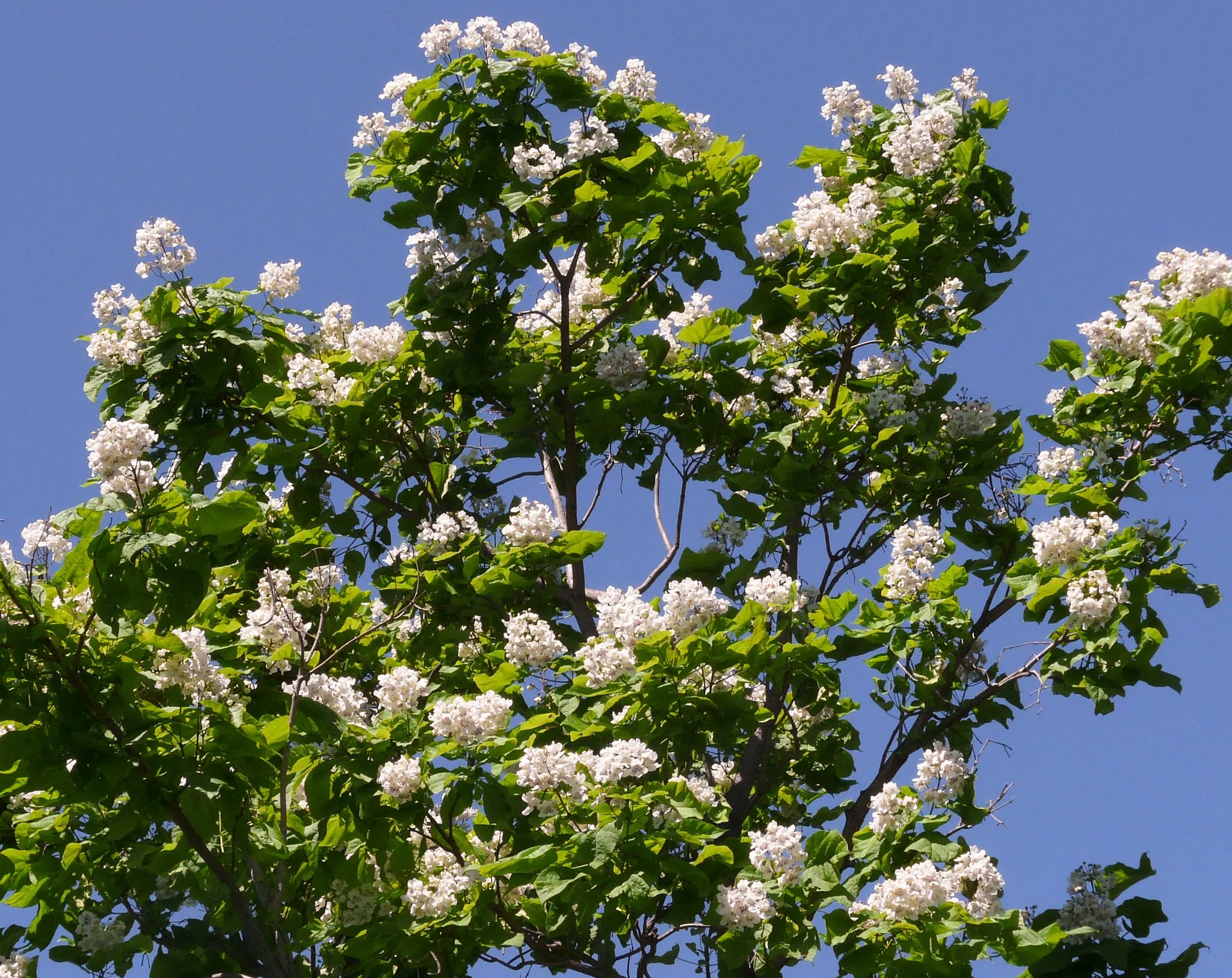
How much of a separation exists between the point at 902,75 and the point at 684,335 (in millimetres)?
2389

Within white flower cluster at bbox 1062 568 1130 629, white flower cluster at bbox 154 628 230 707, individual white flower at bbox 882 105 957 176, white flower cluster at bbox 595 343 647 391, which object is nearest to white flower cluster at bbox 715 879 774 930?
white flower cluster at bbox 1062 568 1130 629

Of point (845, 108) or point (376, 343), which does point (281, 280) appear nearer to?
point (376, 343)

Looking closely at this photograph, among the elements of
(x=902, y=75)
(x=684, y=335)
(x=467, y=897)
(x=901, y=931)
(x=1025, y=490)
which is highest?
(x=902, y=75)

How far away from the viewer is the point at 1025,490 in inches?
320

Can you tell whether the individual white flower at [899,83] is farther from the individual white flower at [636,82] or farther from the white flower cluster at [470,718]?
the white flower cluster at [470,718]

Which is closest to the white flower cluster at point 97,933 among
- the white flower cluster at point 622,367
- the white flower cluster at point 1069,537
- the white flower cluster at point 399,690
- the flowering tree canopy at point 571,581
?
the flowering tree canopy at point 571,581

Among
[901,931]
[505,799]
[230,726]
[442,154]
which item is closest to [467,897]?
[505,799]

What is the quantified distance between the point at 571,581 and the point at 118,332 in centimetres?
315

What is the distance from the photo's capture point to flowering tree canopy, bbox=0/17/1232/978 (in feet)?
20.5

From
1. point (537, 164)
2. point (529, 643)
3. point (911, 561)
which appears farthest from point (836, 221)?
point (529, 643)

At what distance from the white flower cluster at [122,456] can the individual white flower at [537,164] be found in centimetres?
333

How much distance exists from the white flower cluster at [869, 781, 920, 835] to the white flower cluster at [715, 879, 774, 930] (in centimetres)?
132

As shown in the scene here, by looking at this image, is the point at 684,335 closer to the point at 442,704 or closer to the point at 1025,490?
the point at 1025,490

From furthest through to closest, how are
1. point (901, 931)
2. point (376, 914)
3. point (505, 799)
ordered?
point (376, 914), point (505, 799), point (901, 931)
